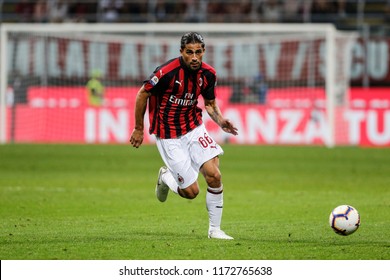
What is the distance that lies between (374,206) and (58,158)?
37.4ft

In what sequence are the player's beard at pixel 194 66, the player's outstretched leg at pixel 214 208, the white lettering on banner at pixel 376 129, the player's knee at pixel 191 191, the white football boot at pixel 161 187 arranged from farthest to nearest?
the white lettering on banner at pixel 376 129, the white football boot at pixel 161 187, the player's knee at pixel 191 191, the player's outstretched leg at pixel 214 208, the player's beard at pixel 194 66

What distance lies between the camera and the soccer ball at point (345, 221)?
34.3 feet

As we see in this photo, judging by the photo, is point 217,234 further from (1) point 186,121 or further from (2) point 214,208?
(1) point 186,121

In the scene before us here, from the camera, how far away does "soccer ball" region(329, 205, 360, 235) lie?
10.5m

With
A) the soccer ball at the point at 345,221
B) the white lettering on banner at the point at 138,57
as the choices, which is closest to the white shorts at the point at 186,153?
the soccer ball at the point at 345,221

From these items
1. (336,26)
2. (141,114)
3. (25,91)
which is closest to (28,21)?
(25,91)

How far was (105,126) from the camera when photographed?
2950cm

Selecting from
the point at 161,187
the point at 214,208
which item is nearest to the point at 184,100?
the point at 214,208

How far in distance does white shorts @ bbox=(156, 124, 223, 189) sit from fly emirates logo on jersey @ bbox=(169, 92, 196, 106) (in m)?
0.33

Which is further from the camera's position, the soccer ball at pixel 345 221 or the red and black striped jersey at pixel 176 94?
the red and black striped jersey at pixel 176 94

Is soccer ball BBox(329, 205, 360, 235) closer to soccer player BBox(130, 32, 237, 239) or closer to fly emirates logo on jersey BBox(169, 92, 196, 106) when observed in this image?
soccer player BBox(130, 32, 237, 239)

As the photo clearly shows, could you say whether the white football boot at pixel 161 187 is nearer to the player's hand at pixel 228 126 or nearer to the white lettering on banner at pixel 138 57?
the player's hand at pixel 228 126
